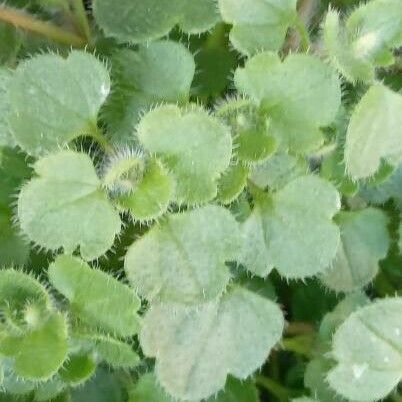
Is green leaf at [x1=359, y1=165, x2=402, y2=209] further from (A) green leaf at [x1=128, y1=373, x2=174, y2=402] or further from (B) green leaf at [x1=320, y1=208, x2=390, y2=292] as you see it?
(A) green leaf at [x1=128, y1=373, x2=174, y2=402]

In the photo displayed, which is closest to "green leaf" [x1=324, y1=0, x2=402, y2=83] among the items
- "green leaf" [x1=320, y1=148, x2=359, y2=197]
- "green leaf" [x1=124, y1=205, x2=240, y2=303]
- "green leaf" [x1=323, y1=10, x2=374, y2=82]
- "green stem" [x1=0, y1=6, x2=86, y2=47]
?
"green leaf" [x1=323, y1=10, x2=374, y2=82]

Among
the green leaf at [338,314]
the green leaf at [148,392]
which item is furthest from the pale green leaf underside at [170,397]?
the green leaf at [338,314]

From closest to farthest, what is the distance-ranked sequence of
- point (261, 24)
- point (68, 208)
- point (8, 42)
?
point (68, 208) < point (261, 24) < point (8, 42)

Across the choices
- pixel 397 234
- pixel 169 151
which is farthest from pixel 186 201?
pixel 397 234

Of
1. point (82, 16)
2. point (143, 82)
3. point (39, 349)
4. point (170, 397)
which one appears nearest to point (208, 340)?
point (170, 397)

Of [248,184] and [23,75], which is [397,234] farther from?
[23,75]

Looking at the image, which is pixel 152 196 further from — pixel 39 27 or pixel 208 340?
pixel 39 27

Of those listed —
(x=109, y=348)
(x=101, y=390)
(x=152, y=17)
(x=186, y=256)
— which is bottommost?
(x=101, y=390)
